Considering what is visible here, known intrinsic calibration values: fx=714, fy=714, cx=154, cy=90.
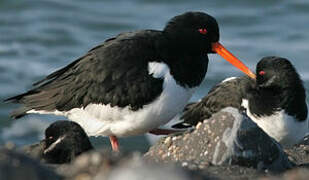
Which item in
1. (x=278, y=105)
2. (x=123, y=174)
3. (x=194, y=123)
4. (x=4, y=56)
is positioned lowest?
(x=4, y=56)

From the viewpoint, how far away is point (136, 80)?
8.01 meters

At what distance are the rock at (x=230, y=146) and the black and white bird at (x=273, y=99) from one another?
129cm

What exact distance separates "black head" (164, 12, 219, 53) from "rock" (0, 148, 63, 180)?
11.6 ft

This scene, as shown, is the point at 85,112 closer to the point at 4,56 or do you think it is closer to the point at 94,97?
the point at 94,97

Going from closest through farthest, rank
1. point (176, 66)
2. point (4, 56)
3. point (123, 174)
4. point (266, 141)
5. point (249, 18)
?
point (123, 174) → point (266, 141) → point (176, 66) → point (4, 56) → point (249, 18)

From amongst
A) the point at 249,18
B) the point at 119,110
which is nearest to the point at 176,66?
the point at 119,110

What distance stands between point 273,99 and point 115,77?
6.48 feet

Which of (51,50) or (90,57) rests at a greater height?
(90,57)

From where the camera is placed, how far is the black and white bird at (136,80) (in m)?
7.96

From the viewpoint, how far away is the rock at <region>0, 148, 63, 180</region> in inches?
184

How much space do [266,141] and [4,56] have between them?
1137cm

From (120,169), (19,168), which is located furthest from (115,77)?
(120,169)

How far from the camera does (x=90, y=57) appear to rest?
832 centimetres

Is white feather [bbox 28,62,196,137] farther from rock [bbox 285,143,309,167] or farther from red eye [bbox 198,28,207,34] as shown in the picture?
rock [bbox 285,143,309,167]
